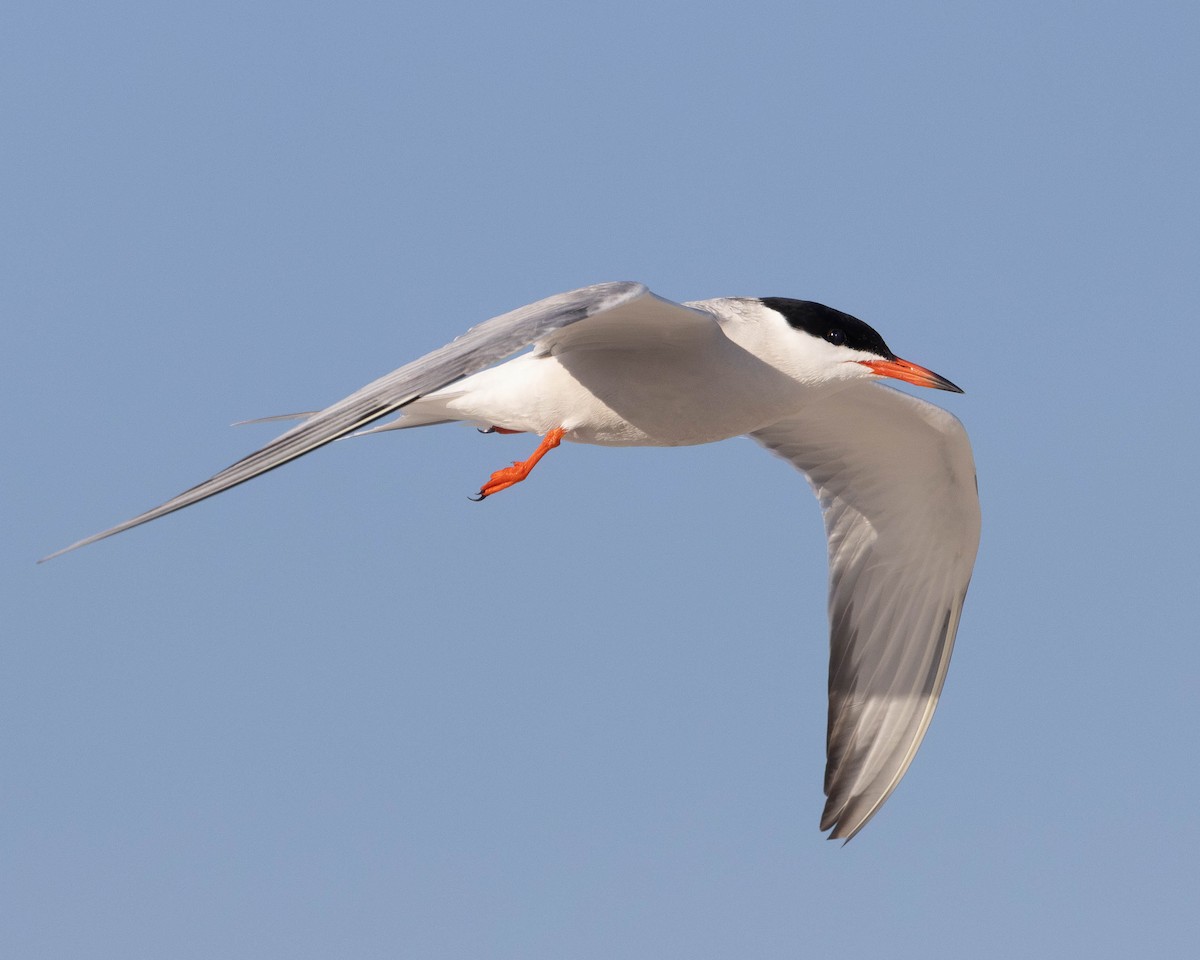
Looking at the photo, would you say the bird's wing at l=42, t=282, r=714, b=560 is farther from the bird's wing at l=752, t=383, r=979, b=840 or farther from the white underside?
the bird's wing at l=752, t=383, r=979, b=840

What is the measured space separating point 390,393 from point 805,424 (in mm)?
4591

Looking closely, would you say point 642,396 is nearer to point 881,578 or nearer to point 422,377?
point 422,377

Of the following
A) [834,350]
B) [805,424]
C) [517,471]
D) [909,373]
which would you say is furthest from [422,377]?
[805,424]

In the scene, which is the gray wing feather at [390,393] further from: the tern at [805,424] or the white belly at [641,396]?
the white belly at [641,396]

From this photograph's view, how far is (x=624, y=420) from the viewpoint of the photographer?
822cm

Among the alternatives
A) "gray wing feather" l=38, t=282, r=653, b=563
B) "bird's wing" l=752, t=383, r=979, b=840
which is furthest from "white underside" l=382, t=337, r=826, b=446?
"bird's wing" l=752, t=383, r=979, b=840

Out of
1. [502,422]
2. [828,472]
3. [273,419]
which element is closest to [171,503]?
[502,422]

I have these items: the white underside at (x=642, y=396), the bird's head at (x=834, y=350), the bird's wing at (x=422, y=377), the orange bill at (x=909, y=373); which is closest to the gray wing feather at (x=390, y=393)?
the bird's wing at (x=422, y=377)

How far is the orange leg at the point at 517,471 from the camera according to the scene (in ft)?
27.1

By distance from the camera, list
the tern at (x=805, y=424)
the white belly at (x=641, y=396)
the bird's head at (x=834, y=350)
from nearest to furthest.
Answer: the tern at (x=805, y=424) → the white belly at (x=641, y=396) → the bird's head at (x=834, y=350)

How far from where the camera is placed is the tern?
6.87 metres

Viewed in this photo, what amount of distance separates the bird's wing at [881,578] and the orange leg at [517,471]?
2616 mm

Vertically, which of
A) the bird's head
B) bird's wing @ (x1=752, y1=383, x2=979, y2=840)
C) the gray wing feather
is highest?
the gray wing feather

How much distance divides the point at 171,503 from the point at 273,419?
3.22 metres
